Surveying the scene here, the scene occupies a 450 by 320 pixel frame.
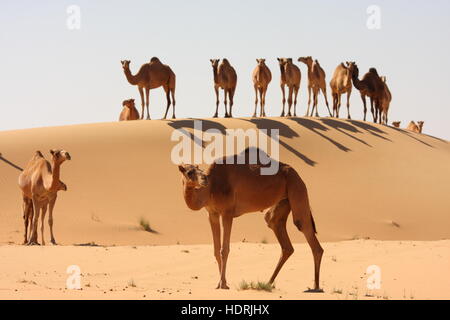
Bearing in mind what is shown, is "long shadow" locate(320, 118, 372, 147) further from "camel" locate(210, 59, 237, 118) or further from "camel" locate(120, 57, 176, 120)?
"camel" locate(120, 57, 176, 120)

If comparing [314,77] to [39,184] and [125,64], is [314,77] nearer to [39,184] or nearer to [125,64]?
[125,64]

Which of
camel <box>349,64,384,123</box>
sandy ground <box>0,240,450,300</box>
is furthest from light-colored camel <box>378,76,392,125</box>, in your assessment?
sandy ground <box>0,240,450,300</box>

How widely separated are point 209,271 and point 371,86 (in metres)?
23.2

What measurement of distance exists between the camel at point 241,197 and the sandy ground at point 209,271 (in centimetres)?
76

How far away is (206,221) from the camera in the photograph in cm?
2466

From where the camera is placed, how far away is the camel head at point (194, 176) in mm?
11273

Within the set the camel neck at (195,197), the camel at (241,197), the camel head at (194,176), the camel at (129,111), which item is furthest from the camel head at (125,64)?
the camel head at (194,176)

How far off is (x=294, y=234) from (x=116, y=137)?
25.2 feet

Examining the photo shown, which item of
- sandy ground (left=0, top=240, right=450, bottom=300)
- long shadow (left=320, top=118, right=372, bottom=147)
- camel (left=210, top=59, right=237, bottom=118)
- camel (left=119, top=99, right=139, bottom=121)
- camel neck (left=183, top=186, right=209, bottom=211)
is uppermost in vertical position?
camel (left=210, top=59, right=237, bottom=118)

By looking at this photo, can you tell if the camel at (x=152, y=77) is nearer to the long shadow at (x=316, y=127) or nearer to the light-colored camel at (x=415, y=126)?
the long shadow at (x=316, y=127)

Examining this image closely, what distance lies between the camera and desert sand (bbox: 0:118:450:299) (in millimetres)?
13891

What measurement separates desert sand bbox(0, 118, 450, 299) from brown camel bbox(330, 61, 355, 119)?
5.25ft
